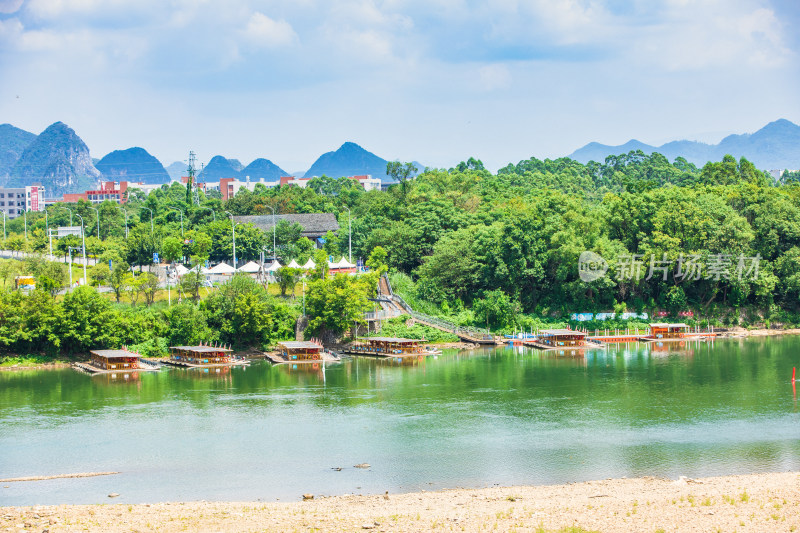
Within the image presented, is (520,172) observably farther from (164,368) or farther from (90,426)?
(90,426)

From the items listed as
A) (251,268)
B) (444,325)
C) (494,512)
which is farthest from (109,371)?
(494,512)

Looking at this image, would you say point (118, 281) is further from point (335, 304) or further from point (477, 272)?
point (477, 272)

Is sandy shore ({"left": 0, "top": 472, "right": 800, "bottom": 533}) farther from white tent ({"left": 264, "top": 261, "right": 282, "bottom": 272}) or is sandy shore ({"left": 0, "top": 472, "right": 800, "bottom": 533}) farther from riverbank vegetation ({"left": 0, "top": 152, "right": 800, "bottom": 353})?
white tent ({"left": 264, "top": 261, "right": 282, "bottom": 272})

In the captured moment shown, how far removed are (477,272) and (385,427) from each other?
1321 inches

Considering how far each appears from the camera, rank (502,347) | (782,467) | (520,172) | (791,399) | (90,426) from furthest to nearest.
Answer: (520,172)
(502,347)
(791,399)
(90,426)
(782,467)

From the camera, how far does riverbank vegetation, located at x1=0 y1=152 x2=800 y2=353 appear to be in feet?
187

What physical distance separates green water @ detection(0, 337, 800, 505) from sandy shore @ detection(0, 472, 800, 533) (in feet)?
4.97

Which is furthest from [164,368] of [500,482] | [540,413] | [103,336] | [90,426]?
[500,482]

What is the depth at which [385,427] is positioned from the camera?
119 feet

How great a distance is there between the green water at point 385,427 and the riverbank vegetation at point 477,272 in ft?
20.5

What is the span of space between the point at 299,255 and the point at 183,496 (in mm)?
50587

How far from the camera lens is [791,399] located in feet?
135

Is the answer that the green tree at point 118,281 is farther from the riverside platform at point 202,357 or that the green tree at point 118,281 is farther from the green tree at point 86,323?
the riverside platform at point 202,357

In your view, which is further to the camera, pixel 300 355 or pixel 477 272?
pixel 477 272
